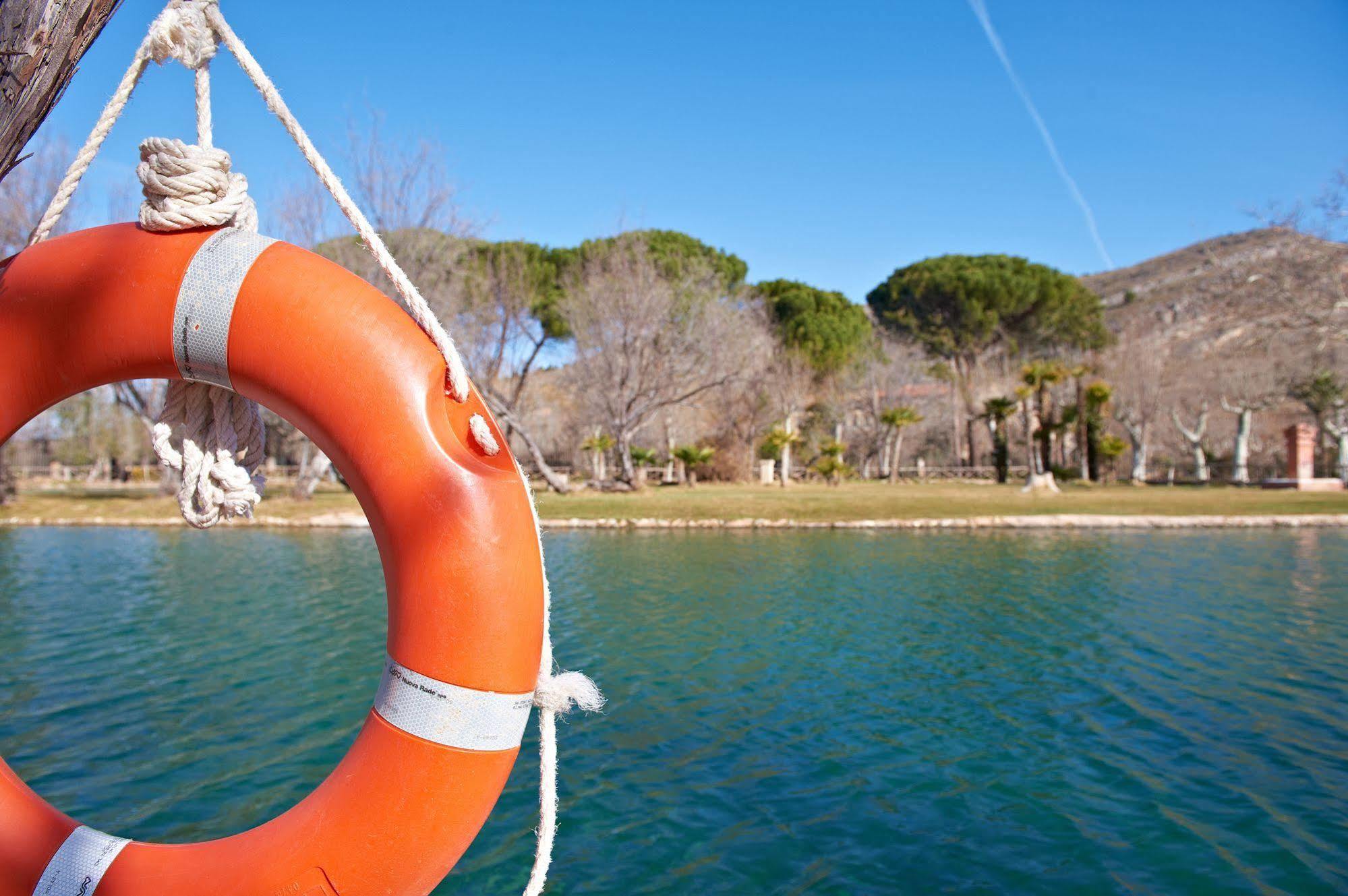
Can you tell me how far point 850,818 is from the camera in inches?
128

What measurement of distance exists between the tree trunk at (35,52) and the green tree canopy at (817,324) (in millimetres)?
27052

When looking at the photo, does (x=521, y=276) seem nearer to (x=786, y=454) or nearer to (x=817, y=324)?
(x=786, y=454)

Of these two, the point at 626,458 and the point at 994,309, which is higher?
the point at 994,309

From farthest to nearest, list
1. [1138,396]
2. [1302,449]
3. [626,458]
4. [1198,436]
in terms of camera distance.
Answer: [1138,396] → [1198,436] → [1302,449] → [626,458]

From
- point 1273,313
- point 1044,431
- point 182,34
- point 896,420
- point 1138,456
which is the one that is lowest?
point 1138,456

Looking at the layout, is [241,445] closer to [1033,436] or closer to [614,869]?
[614,869]

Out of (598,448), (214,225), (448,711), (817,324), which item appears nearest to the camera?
(448,711)

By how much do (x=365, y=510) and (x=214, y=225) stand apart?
630mm

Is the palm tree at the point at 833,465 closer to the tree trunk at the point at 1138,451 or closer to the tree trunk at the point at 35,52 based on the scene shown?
the tree trunk at the point at 1138,451

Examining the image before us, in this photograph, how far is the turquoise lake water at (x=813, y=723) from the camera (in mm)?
3000

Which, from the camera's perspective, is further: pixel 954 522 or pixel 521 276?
pixel 521 276

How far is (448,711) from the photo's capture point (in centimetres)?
158

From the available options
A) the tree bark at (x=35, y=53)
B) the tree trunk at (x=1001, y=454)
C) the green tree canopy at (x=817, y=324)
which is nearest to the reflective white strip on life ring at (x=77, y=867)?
the tree bark at (x=35, y=53)

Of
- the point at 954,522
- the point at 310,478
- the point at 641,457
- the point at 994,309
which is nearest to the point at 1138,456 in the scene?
the point at 994,309
